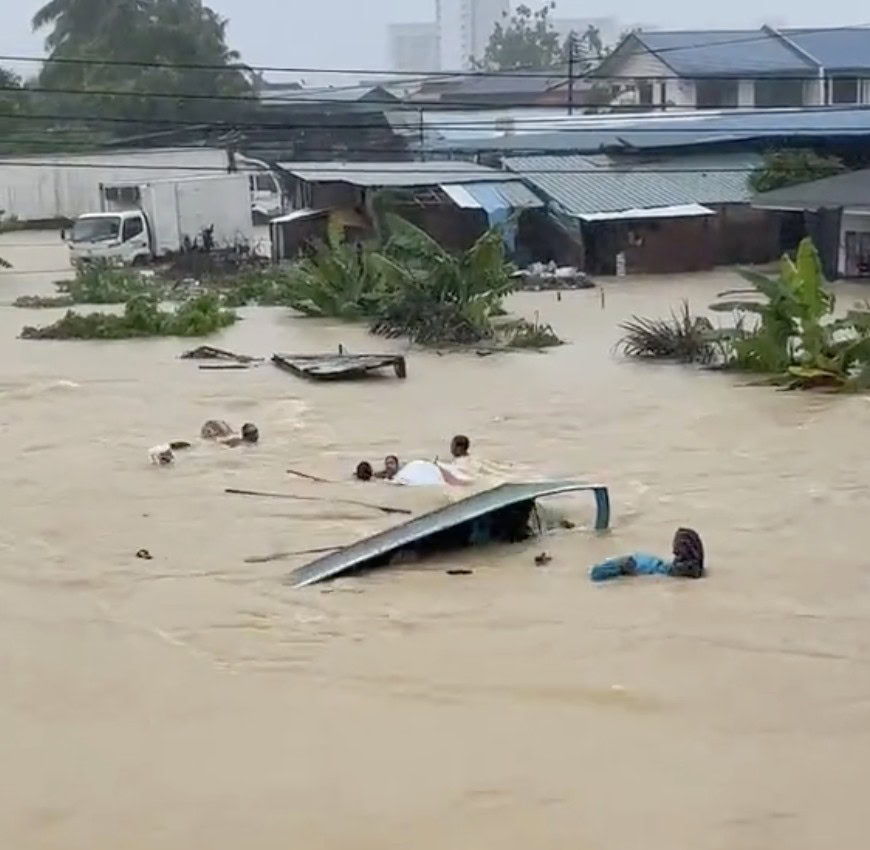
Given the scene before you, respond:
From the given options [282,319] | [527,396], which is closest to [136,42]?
[282,319]

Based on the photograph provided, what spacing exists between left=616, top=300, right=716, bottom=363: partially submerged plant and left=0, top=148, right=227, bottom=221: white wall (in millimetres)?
22532

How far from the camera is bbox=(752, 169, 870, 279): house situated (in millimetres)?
31234

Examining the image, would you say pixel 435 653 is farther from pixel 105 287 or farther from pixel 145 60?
pixel 145 60

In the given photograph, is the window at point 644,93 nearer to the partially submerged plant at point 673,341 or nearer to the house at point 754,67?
the house at point 754,67

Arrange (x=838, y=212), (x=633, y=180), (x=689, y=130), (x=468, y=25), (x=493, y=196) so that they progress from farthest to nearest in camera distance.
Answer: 1. (x=468, y=25)
2. (x=689, y=130)
3. (x=633, y=180)
4. (x=493, y=196)
5. (x=838, y=212)

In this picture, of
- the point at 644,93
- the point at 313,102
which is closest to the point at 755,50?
the point at 644,93

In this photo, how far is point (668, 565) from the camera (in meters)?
11.6

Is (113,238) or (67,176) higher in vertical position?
(67,176)

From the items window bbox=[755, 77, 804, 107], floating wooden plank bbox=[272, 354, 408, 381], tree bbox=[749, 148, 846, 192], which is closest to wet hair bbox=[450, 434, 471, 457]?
floating wooden plank bbox=[272, 354, 408, 381]

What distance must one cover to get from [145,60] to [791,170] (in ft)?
74.3

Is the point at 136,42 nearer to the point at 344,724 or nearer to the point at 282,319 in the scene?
the point at 282,319

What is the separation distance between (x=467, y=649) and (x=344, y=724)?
1.45 metres

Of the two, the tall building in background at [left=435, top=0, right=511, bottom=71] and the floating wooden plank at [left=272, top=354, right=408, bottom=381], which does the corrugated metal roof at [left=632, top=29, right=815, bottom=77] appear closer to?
the floating wooden plank at [left=272, top=354, right=408, bottom=381]

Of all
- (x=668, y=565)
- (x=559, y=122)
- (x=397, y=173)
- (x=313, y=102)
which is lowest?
(x=668, y=565)
